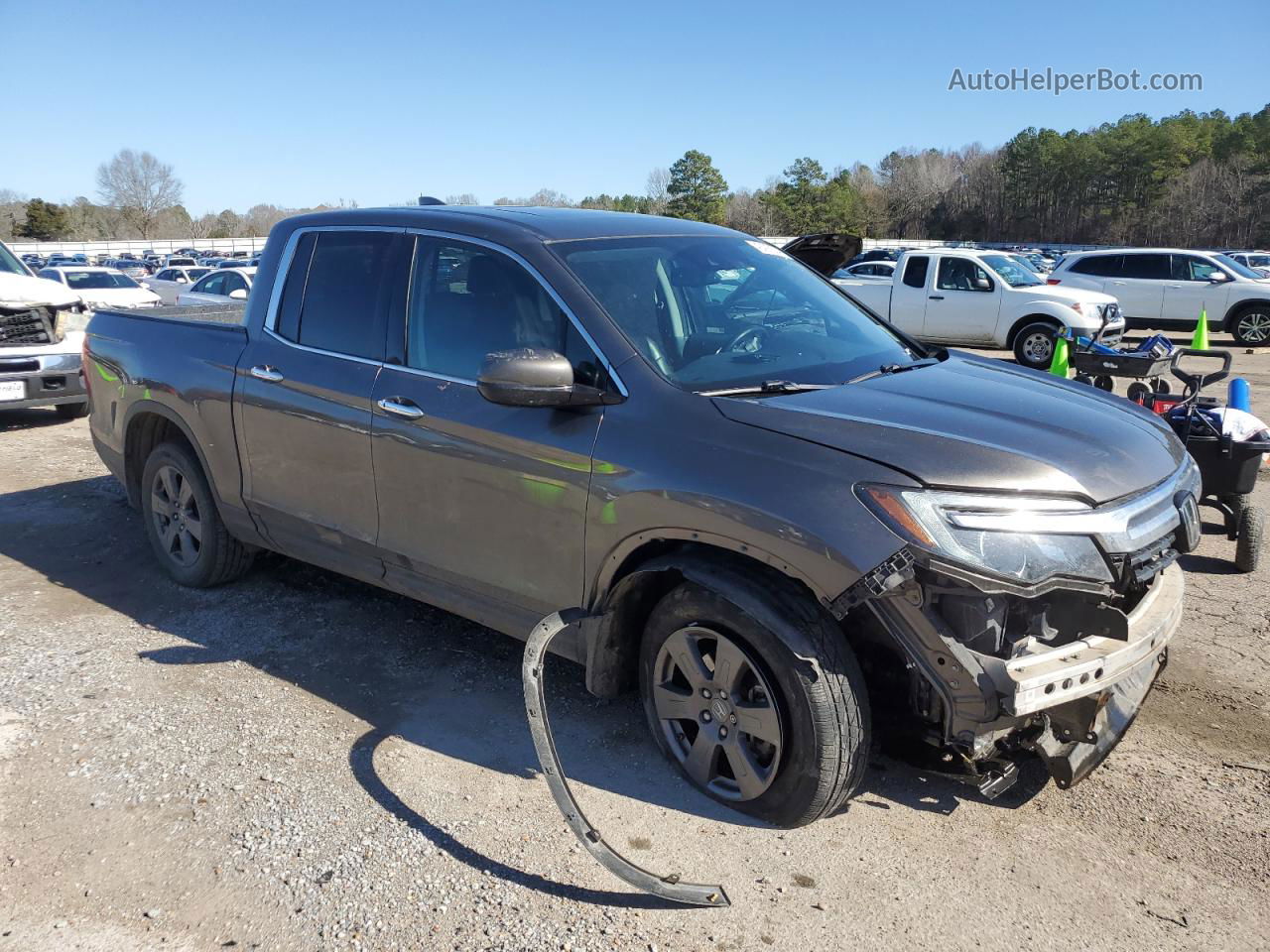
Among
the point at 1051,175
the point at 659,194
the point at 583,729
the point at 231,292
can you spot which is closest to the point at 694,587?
the point at 583,729

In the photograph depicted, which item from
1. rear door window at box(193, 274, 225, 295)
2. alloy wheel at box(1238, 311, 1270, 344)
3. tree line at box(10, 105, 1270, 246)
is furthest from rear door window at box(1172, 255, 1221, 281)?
tree line at box(10, 105, 1270, 246)

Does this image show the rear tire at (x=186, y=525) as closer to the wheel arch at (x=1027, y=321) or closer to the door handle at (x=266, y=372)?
the door handle at (x=266, y=372)

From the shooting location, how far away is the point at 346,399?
12.8 feet

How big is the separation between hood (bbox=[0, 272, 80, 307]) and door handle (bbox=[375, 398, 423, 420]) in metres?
7.33

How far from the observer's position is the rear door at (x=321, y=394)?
12.9ft

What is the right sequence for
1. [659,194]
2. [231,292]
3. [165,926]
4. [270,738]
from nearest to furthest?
[165,926] → [270,738] → [231,292] → [659,194]

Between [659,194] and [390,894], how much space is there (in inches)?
3066

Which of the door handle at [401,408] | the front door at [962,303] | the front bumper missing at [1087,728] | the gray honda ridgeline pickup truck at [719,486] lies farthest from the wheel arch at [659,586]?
the front door at [962,303]

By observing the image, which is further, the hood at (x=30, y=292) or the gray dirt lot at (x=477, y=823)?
the hood at (x=30, y=292)

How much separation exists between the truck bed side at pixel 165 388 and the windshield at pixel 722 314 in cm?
197

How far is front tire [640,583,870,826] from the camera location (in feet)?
9.27

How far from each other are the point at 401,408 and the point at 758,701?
174 cm

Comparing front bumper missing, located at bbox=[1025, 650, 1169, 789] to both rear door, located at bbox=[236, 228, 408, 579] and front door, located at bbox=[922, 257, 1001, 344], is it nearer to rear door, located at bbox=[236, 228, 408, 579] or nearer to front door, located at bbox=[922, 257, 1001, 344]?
rear door, located at bbox=[236, 228, 408, 579]

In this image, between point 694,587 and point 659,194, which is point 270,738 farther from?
point 659,194
